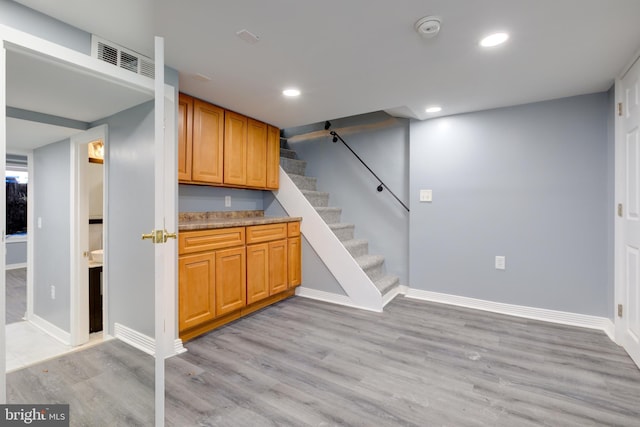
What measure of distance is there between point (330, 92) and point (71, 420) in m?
2.75

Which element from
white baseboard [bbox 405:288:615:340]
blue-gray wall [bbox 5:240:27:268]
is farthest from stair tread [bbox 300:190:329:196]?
blue-gray wall [bbox 5:240:27:268]

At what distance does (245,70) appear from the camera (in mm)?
2117

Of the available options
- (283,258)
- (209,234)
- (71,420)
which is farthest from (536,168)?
(71,420)

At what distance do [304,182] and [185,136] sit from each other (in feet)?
5.74

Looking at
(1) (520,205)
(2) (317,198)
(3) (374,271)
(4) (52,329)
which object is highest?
(2) (317,198)

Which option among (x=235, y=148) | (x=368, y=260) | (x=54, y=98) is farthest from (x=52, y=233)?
(x=368, y=260)

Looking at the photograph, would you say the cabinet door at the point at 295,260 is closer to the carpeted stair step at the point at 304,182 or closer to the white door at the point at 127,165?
the carpeted stair step at the point at 304,182

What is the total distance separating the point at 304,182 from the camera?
3963mm

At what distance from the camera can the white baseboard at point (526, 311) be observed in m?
2.53

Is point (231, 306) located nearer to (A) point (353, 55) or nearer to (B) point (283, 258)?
(B) point (283, 258)

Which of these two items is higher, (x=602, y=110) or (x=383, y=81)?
(x=383, y=81)

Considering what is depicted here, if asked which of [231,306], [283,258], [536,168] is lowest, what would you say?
[231,306]

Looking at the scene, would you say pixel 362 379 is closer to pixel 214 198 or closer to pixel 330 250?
pixel 330 250

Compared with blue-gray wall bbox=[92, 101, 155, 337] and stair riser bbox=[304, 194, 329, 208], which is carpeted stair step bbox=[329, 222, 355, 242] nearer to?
Answer: stair riser bbox=[304, 194, 329, 208]
